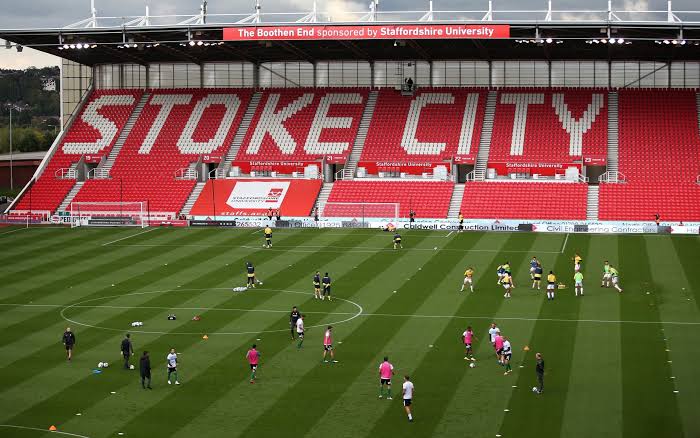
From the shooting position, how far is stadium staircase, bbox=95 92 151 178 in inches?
3410

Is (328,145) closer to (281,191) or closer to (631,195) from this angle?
(281,191)

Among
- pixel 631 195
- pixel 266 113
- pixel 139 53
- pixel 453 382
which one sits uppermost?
pixel 139 53

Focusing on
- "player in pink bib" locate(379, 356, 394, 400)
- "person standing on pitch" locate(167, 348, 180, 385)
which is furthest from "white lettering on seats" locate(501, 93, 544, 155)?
"person standing on pitch" locate(167, 348, 180, 385)

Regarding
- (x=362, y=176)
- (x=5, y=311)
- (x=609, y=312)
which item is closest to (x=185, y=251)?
(x=5, y=311)

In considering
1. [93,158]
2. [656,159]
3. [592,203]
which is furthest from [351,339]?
[93,158]

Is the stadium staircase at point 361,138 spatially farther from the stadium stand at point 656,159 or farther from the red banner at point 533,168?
the stadium stand at point 656,159

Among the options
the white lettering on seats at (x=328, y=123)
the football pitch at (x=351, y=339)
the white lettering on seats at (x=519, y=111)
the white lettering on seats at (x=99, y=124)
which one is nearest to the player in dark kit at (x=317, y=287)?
the football pitch at (x=351, y=339)

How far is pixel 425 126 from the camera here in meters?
85.1

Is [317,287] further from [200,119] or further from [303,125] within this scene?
[200,119]

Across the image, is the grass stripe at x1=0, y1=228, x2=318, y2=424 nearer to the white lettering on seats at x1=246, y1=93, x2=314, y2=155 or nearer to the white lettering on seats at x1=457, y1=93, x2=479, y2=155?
the white lettering on seats at x1=457, y1=93, x2=479, y2=155

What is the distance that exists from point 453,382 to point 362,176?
50149mm

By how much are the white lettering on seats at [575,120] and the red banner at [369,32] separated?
476 inches

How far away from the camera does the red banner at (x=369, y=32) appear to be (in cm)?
7406

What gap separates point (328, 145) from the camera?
277ft
